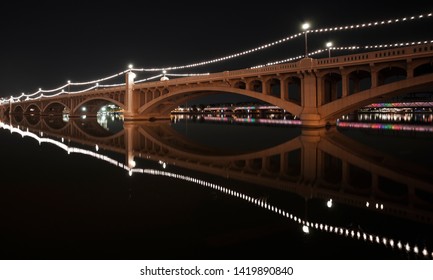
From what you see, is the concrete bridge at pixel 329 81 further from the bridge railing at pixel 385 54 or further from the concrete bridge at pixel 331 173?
the concrete bridge at pixel 331 173

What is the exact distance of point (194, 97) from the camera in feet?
160

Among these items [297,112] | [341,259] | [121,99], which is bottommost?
[341,259]

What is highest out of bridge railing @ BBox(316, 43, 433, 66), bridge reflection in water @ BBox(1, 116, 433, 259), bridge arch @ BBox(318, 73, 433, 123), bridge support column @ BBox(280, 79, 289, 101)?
bridge railing @ BBox(316, 43, 433, 66)

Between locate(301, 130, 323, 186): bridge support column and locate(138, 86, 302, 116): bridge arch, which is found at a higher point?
locate(138, 86, 302, 116): bridge arch

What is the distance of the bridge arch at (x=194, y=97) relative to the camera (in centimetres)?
3135

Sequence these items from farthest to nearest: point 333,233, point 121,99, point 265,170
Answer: point 121,99 < point 265,170 < point 333,233

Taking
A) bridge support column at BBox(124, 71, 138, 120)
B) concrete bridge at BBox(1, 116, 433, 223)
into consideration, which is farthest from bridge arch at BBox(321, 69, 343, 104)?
bridge support column at BBox(124, 71, 138, 120)

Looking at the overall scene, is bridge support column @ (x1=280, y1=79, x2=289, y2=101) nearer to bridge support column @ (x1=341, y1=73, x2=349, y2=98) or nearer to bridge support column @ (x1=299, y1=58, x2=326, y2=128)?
bridge support column @ (x1=299, y1=58, x2=326, y2=128)

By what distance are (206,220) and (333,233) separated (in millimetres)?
1976

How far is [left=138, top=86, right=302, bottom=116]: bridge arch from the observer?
31.4m
